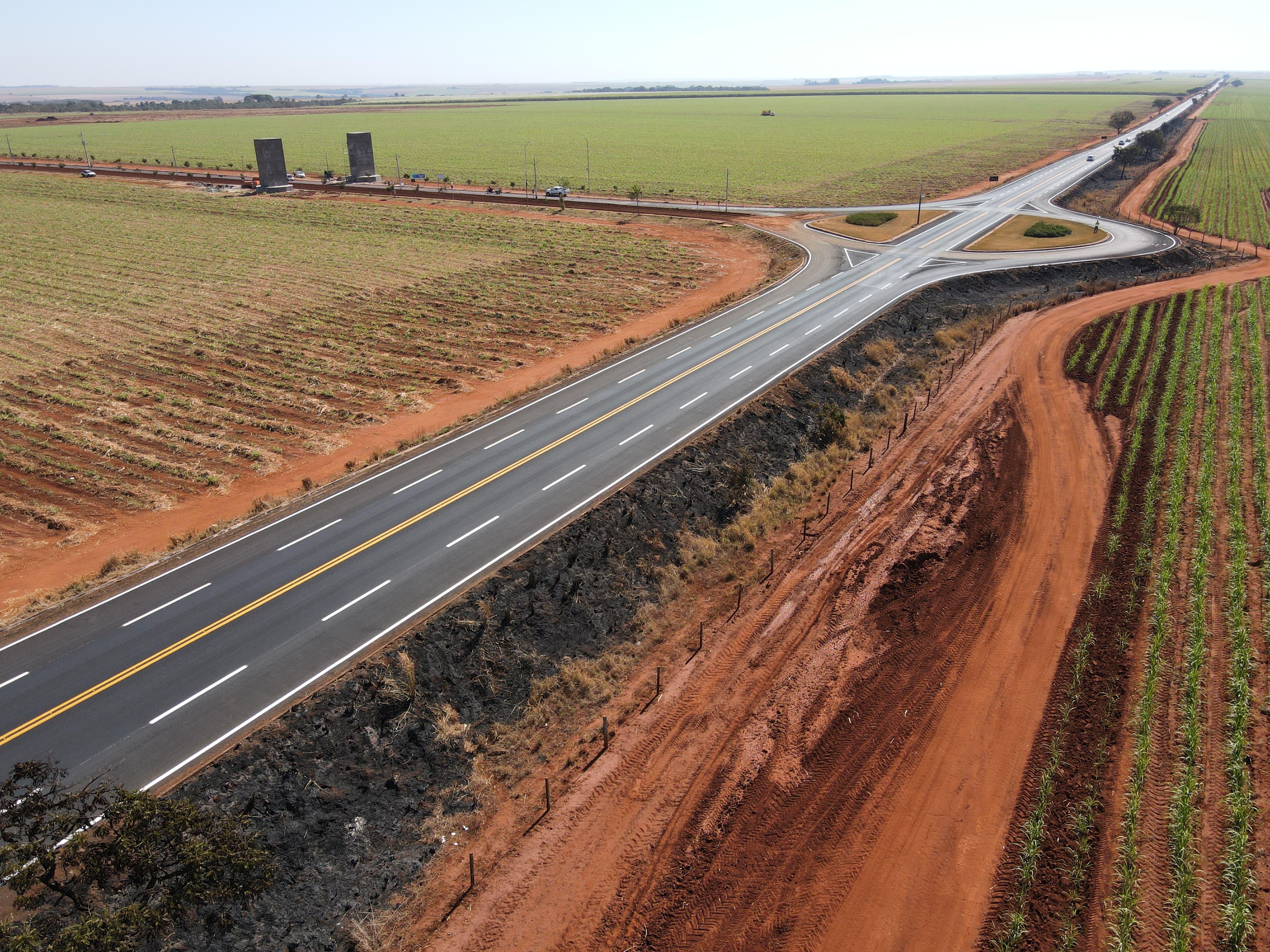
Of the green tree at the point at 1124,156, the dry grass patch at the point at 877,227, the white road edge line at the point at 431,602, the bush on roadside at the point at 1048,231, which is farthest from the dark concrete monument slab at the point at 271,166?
the green tree at the point at 1124,156

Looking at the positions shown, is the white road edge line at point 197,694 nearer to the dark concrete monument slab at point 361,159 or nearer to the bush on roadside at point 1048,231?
the bush on roadside at point 1048,231

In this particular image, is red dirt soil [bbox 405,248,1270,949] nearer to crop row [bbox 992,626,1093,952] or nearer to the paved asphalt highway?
crop row [bbox 992,626,1093,952]

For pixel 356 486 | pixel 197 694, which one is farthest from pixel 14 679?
pixel 356 486

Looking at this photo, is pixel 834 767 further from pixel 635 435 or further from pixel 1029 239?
pixel 1029 239

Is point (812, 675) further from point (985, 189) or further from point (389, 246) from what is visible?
point (985, 189)

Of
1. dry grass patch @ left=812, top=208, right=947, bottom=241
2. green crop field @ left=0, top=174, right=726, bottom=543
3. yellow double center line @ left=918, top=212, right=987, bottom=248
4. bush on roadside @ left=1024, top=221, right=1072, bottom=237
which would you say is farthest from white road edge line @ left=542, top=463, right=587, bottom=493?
bush on roadside @ left=1024, top=221, right=1072, bottom=237
